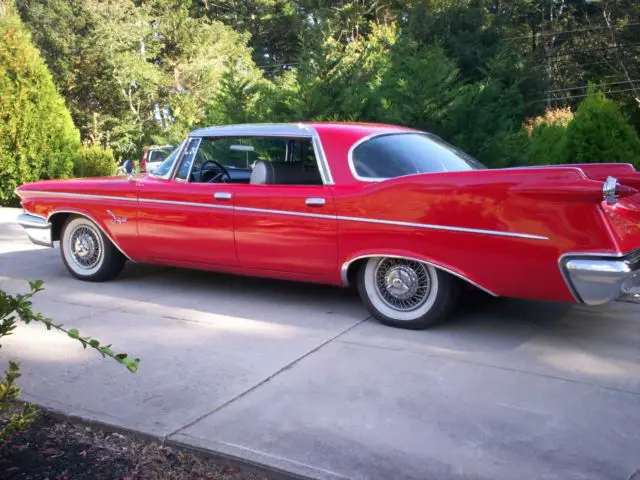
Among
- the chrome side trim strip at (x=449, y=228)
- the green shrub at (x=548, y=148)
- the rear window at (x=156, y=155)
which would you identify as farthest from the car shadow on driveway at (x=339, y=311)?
the rear window at (x=156, y=155)

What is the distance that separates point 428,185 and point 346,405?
171 cm

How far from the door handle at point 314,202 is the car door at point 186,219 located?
2.47 feet

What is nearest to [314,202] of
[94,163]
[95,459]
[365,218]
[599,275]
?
[365,218]

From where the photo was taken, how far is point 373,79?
1008 cm

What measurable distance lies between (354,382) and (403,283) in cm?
115

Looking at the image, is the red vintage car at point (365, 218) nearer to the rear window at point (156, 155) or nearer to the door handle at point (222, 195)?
the door handle at point (222, 195)

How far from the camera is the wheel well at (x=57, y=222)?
6.51 m

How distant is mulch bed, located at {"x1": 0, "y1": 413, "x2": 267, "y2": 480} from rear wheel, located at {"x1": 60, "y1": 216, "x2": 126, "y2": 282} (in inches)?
127

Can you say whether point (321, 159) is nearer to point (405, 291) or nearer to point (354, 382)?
point (405, 291)

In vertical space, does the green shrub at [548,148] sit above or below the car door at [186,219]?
above

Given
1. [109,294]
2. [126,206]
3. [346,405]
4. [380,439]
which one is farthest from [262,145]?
[380,439]

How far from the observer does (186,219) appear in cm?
557

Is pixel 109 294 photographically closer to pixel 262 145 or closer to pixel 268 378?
pixel 262 145

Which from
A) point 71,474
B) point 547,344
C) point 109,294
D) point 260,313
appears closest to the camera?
point 71,474
